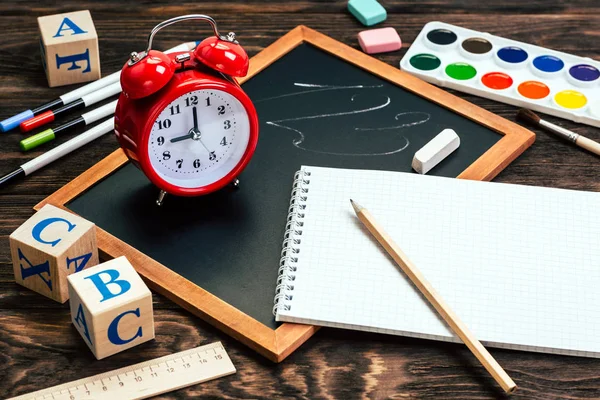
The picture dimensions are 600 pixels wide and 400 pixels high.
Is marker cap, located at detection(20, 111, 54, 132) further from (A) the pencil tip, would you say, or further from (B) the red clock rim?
(A) the pencil tip

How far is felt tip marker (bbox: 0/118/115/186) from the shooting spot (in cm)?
150

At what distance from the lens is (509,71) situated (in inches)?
67.5

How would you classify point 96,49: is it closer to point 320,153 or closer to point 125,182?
point 125,182

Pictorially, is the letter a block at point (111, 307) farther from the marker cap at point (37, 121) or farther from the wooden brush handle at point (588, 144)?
the wooden brush handle at point (588, 144)

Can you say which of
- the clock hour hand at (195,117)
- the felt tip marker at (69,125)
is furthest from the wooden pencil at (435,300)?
the felt tip marker at (69,125)

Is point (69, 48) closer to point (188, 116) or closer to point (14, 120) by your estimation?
point (14, 120)

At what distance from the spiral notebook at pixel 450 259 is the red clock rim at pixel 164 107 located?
104 millimetres

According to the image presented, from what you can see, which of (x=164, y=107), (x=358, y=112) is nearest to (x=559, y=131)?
(x=358, y=112)

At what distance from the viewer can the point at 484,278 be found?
1310 millimetres

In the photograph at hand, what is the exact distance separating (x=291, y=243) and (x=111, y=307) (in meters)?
0.30

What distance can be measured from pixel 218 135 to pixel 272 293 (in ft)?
0.84

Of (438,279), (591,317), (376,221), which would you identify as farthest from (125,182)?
(591,317)

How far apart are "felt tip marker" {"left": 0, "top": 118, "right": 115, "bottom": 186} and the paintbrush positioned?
72 centimetres

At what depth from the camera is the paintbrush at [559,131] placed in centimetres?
157
